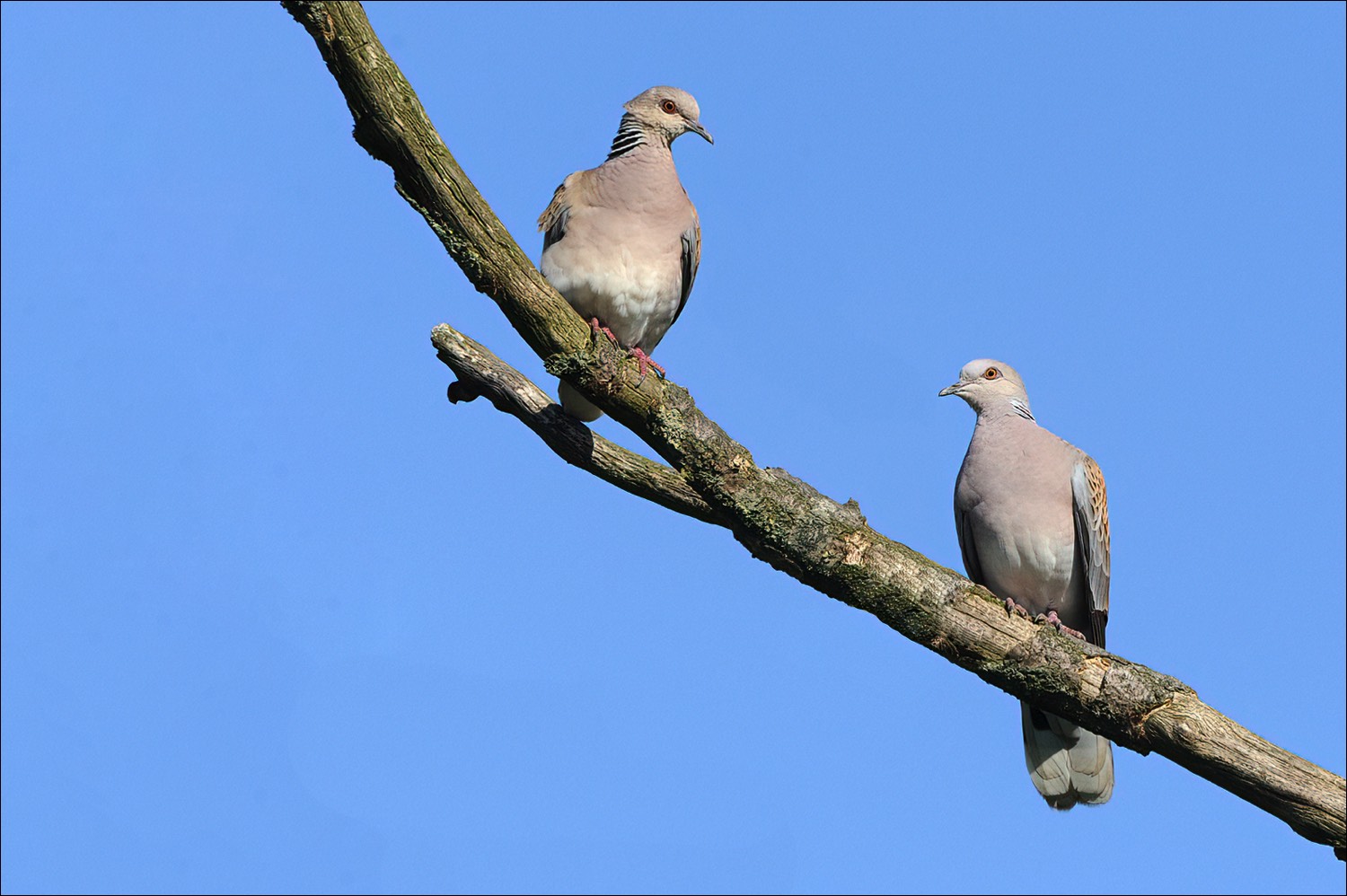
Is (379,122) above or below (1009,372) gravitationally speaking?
below

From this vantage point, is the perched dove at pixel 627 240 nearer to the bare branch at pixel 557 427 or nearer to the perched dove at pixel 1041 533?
the bare branch at pixel 557 427

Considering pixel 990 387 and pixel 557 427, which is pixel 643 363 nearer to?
pixel 557 427

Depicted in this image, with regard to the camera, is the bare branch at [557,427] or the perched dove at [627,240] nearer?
the bare branch at [557,427]

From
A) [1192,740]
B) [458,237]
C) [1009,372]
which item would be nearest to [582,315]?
[458,237]

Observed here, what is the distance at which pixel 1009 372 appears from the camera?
648 centimetres

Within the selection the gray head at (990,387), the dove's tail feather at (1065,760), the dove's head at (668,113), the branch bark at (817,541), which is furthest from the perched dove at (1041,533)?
the dove's head at (668,113)

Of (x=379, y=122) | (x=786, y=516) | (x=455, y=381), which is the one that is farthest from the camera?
(x=455, y=381)

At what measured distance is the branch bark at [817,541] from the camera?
4.26m

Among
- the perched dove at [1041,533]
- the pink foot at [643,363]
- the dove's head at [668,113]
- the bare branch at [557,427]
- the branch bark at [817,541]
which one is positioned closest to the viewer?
the branch bark at [817,541]

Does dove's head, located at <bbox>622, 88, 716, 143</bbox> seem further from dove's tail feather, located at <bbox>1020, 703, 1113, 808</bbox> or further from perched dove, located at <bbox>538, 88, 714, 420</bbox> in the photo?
dove's tail feather, located at <bbox>1020, 703, 1113, 808</bbox>

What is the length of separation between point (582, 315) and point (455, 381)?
886 mm

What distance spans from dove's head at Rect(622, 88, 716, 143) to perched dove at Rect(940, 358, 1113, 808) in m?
2.08

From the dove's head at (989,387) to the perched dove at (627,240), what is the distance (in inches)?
65.1

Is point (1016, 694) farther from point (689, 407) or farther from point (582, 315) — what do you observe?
point (582, 315)
